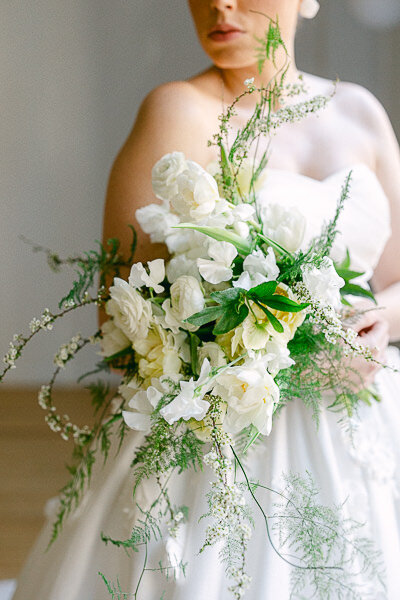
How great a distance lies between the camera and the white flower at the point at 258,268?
3.38 feet

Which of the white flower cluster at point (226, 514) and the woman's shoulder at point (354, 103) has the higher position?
the woman's shoulder at point (354, 103)

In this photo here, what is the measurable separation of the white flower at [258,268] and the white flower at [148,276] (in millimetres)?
128

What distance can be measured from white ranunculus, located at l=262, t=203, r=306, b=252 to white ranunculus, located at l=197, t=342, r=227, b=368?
19 cm

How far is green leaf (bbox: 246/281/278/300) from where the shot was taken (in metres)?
1.01

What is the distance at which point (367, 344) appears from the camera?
4.42 feet

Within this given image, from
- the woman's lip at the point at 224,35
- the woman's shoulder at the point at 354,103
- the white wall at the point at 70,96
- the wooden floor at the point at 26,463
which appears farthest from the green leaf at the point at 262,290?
the white wall at the point at 70,96

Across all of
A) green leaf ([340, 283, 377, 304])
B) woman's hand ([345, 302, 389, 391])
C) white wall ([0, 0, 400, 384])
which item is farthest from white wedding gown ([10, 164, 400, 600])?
white wall ([0, 0, 400, 384])

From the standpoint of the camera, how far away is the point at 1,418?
14.6 ft

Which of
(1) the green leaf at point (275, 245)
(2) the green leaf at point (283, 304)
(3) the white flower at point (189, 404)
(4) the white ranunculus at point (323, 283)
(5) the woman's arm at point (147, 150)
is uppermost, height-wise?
(5) the woman's arm at point (147, 150)

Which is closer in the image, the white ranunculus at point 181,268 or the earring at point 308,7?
the white ranunculus at point 181,268

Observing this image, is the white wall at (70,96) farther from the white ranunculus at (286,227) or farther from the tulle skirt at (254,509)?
the white ranunculus at (286,227)

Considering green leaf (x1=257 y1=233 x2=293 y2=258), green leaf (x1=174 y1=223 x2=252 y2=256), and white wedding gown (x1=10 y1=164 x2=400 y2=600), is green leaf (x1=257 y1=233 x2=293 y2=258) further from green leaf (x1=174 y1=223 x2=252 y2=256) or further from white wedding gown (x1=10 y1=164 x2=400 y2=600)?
white wedding gown (x1=10 y1=164 x2=400 y2=600)

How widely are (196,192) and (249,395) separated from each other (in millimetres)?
306

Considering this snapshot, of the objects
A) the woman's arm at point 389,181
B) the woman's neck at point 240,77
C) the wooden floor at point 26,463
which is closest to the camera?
the woman's neck at point 240,77
